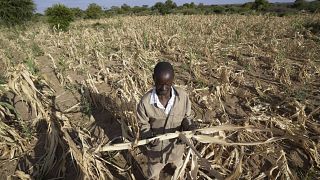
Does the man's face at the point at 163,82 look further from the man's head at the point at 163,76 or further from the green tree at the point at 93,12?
the green tree at the point at 93,12

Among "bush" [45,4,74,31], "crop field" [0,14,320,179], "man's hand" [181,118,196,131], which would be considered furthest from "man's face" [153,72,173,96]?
"bush" [45,4,74,31]

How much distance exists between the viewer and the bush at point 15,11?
57.0 ft

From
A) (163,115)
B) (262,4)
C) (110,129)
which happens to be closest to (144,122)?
(163,115)

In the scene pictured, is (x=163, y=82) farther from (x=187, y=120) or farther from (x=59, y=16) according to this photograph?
(x=59, y=16)

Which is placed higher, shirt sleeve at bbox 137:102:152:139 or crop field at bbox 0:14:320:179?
shirt sleeve at bbox 137:102:152:139

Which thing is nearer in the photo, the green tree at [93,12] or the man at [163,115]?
the man at [163,115]

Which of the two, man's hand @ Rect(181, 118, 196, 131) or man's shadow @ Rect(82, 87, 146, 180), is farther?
man's shadow @ Rect(82, 87, 146, 180)

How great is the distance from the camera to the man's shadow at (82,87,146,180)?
11.4 feet

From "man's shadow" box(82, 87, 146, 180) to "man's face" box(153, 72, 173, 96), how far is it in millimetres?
688

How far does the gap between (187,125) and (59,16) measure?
15.4m

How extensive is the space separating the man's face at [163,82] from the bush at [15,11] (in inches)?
707

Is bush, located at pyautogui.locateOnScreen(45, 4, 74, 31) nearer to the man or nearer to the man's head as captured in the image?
the man

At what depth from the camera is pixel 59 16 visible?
53.4ft

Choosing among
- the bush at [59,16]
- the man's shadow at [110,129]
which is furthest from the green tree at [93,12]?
the man's shadow at [110,129]
